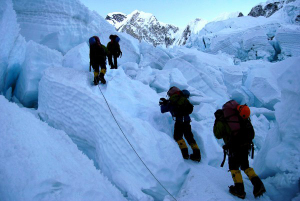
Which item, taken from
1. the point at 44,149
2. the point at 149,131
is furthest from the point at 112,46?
the point at 44,149

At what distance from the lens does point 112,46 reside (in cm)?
477

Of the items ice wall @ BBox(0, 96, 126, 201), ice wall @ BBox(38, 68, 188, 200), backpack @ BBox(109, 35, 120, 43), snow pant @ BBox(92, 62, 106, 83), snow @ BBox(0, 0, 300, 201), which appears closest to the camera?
ice wall @ BBox(0, 96, 126, 201)

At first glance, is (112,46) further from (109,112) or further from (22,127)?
(22,127)

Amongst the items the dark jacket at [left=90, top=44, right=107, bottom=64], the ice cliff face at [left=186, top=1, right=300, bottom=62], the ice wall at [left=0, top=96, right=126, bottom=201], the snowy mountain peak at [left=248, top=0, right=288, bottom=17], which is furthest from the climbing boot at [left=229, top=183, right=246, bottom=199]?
the snowy mountain peak at [left=248, top=0, right=288, bottom=17]

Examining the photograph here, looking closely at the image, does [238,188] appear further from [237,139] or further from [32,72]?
[32,72]

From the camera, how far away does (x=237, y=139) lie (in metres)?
1.96

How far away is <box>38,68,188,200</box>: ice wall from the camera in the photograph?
6.87 ft

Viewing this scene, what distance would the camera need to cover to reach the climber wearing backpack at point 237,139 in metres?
1.88

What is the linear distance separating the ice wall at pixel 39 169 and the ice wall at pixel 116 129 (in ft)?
0.96

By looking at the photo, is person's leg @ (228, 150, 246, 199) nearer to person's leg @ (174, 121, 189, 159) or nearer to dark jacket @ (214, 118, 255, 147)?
dark jacket @ (214, 118, 255, 147)

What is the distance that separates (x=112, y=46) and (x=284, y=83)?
4.10m

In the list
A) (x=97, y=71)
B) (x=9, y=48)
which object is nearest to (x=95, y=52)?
(x=97, y=71)

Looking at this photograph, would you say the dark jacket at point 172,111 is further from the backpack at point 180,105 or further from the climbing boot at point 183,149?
the climbing boot at point 183,149

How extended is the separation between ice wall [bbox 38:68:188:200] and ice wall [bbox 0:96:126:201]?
29 cm
